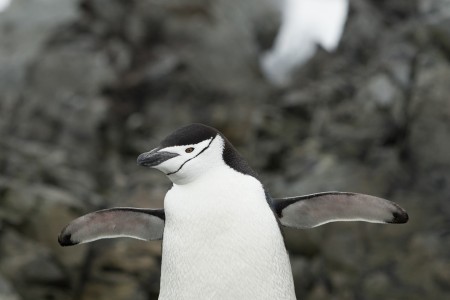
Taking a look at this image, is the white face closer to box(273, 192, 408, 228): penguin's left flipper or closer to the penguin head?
the penguin head

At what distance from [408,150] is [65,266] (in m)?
4.64

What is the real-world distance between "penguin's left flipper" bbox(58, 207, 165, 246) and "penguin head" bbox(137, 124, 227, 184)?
0.48 meters

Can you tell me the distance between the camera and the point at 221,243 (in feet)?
10.5

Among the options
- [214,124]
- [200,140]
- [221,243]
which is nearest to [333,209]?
[221,243]

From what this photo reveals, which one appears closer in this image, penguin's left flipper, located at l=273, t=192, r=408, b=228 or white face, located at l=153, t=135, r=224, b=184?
white face, located at l=153, t=135, r=224, b=184

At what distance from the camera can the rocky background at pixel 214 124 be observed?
8445 mm

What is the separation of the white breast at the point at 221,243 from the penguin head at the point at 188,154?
51 millimetres

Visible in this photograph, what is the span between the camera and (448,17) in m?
9.23

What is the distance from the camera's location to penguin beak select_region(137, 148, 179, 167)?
304 centimetres

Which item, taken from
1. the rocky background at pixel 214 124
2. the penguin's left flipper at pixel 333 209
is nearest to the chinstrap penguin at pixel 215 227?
the penguin's left flipper at pixel 333 209

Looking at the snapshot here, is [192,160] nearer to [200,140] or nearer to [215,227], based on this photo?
[200,140]

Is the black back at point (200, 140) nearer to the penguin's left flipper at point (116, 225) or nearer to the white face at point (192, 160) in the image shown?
the white face at point (192, 160)

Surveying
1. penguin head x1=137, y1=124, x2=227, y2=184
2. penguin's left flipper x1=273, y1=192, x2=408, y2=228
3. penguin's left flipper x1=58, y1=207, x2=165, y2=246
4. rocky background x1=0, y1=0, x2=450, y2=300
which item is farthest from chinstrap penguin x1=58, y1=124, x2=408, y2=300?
rocky background x1=0, y1=0, x2=450, y2=300

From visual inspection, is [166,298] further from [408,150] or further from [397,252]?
[408,150]
